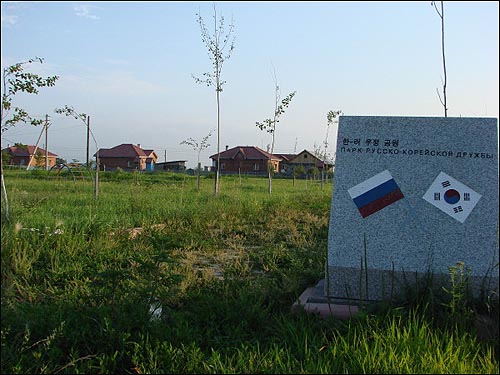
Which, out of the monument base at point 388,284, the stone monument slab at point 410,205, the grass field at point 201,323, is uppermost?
the stone monument slab at point 410,205

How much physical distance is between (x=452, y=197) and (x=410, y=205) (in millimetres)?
267

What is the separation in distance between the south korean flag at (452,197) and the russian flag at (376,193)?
0.21m

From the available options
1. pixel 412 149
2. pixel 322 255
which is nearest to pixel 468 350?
pixel 412 149

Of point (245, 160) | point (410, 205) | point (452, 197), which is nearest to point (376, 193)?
point (410, 205)

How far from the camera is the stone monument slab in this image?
11.4 ft

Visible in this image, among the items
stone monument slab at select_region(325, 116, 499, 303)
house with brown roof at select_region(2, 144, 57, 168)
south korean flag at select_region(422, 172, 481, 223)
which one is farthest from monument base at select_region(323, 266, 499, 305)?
house with brown roof at select_region(2, 144, 57, 168)

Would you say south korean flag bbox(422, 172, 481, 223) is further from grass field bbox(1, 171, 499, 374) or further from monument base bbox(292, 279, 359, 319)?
monument base bbox(292, 279, 359, 319)

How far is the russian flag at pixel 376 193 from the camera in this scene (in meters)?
3.65

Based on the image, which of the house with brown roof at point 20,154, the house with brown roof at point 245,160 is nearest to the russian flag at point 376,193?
the house with brown roof at point 20,154

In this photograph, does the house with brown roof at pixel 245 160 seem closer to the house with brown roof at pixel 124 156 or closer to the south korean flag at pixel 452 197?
the house with brown roof at pixel 124 156

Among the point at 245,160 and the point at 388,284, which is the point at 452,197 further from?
the point at 245,160

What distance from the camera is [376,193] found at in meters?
3.67

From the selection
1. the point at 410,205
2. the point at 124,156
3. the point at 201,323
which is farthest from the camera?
the point at 124,156

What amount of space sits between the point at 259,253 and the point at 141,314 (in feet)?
8.27
